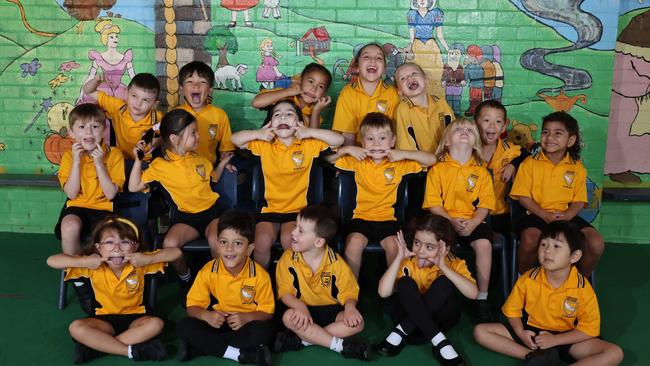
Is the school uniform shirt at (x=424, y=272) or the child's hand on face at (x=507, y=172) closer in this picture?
Result: the school uniform shirt at (x=424, y=272)

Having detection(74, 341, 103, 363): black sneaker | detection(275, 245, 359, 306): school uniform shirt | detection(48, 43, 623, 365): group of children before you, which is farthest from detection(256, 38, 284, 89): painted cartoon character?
detection(74, 341, 103, 363): black sneaker

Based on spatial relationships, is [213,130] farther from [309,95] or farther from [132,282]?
[132,282]

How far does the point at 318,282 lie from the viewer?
3793 millimetres

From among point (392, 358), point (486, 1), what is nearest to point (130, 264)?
point (392, 358)

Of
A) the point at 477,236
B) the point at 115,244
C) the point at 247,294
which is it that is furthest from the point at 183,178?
the point at 477,236

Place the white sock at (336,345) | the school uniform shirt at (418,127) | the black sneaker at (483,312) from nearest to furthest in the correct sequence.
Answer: the white sock at (336,345) → the black sneaker at (483,312) → the school uniform shirt at (418,127)

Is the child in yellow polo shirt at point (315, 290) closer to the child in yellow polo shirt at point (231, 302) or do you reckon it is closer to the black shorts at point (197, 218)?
the child in yellow polo shirt at point (231, 302)

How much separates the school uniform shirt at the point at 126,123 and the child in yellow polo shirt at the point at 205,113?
10.7 inches

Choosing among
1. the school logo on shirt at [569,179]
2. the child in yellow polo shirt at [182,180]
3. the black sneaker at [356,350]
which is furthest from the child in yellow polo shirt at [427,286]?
the child in yellow polo shirt at [182,180]

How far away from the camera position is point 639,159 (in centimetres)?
557

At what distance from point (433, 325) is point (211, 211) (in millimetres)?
1607

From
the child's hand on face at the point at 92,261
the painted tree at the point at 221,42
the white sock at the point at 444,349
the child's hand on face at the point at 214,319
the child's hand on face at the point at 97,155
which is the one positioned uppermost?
the painted tree at the point at 221,42

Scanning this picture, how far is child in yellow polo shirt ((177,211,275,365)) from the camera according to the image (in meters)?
3.55

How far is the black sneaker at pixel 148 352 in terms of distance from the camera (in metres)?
3.52
